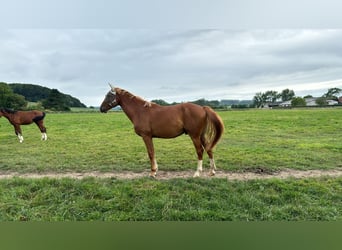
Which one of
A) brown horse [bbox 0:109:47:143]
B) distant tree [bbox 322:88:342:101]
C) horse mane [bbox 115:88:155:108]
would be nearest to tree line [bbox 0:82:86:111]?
brown horse [bbox 0:109:47:143]

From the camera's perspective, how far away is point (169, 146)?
597 centimetres

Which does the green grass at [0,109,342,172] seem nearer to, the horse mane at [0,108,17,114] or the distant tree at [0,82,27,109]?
the distant tree at [0,82,27,109]

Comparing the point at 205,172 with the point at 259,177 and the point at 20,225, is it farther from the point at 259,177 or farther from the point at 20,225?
the point at 20,225

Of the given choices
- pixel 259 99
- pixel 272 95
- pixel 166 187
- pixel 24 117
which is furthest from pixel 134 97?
pixel 24 117

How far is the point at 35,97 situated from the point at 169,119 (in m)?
2.89

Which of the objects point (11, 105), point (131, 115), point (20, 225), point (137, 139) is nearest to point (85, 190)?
point (20, 225)

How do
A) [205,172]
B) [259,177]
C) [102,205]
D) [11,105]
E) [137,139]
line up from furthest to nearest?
[137,139] < [11,105] < [205,172] < [259,177] < [102,205]

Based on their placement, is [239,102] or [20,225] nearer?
[20,225]

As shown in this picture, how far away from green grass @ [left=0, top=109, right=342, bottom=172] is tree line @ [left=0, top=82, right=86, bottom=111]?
0.36 metres

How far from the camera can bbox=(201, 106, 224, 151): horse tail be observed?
3645 mm

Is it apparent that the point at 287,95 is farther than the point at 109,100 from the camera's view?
Yes

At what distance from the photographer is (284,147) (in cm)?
559

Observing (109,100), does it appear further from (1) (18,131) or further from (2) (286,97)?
(1) (18,131)

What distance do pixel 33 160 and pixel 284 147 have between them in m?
5.71
